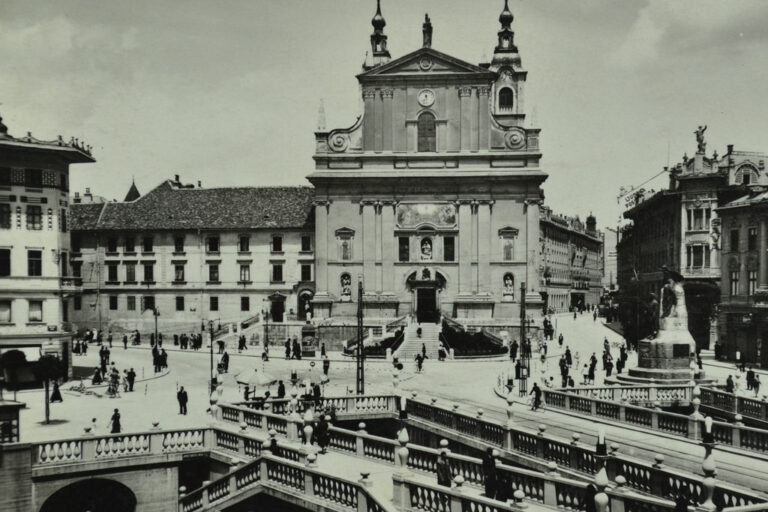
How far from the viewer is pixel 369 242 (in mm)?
67438

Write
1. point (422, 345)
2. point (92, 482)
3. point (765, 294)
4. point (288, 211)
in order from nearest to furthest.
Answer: point (92, 482)
point (765, 294)
point (422, 345)
point (288, 211)

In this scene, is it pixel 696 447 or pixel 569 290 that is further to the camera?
pixel 569 290

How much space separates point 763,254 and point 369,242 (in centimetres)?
3022

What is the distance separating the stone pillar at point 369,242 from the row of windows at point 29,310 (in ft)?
97.2

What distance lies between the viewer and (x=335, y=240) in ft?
223

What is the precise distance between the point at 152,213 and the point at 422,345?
34.2 m

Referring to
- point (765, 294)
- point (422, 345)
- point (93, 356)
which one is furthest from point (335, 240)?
point (765, 294)

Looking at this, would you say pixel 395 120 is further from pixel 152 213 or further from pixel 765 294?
pixel 765 294

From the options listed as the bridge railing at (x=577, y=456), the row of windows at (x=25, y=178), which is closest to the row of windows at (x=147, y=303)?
the row of windows at (x=25, y=178)

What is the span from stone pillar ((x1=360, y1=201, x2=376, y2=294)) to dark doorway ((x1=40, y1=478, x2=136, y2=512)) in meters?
43.6

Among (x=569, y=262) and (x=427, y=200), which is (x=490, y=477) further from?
(x=569, y=262)

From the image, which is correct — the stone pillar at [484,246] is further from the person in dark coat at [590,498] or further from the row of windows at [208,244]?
the person in dark coat at [590,498]

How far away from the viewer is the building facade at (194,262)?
73438 mm

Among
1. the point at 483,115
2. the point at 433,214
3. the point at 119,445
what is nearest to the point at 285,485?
the point at 119,445
